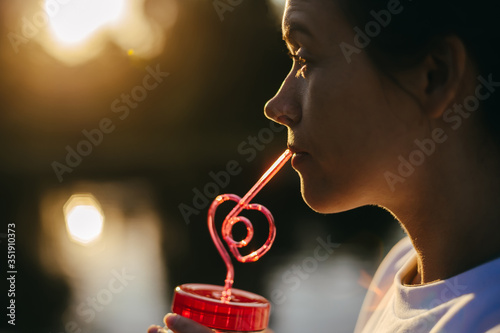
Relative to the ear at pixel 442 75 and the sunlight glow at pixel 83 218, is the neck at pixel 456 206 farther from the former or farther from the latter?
the sunlight glow at pixel 83 218

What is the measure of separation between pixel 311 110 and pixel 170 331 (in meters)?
0.38

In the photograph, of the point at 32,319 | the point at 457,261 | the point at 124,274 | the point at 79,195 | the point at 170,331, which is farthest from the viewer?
the point at 79,195

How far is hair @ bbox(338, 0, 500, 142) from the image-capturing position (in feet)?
2.61

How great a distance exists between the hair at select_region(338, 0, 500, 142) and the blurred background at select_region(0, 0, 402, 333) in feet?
7.42

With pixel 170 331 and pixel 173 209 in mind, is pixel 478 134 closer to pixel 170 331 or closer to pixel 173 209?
pixel 170 331

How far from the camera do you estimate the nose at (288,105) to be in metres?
0.92

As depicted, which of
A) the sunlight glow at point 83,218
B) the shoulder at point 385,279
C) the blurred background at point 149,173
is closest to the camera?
the shoulder at point 385,279

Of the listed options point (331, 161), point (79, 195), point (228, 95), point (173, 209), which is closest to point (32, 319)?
point (331, 161)

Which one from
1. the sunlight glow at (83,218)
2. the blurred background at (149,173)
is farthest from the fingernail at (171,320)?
the sunlight glow at (83,218)

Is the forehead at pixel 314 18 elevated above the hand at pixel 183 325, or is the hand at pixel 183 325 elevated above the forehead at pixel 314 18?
the forehead at pixel 314 18

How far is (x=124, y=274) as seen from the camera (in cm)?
391

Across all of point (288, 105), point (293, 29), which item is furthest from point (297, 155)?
point (293, 29)

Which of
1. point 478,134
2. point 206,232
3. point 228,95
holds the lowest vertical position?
point 206,232

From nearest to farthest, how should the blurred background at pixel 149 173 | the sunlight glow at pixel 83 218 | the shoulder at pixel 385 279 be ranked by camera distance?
the shoulder at pixel 385 279 → the blurred background at pixel 149 173 → the sunlight glow at pixel 83 218
